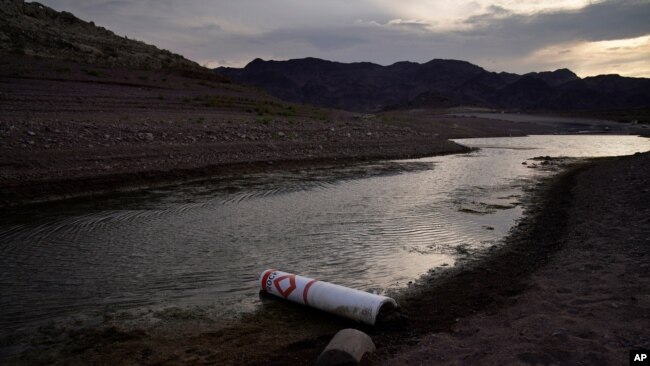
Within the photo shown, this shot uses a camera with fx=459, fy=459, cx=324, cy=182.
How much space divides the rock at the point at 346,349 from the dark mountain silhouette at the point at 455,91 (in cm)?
11885

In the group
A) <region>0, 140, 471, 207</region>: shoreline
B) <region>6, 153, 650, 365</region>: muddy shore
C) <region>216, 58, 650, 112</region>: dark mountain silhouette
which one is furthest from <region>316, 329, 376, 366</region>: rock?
<region>216, 58, 650, 112</region>: dark mountain silhouette

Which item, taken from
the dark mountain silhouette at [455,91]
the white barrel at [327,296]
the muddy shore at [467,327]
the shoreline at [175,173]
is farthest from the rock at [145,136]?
the dark mountain silhouette at [455,91]

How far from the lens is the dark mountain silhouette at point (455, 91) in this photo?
14088cm

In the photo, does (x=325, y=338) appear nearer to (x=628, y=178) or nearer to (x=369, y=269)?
(x=369, y=269)

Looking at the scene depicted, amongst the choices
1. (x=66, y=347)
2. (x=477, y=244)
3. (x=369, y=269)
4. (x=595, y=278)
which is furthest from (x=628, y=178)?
(x=66, y=347)

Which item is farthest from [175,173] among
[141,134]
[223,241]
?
[223,241]

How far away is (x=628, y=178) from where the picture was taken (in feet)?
53.2

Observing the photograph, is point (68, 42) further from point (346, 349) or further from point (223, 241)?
point (346, 349)

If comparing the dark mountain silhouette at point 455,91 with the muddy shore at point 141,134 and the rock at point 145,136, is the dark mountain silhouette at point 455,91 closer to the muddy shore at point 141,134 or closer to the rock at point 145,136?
the muddy shore at point 141,134

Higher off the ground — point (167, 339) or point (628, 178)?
point (628, 178)

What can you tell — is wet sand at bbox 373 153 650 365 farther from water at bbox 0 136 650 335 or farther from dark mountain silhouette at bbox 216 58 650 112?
dark mountain silhouette at bbox 216 58 650 112

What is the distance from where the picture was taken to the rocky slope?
3535 centimetres

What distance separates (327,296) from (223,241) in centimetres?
471

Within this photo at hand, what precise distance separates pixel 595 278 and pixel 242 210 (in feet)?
31.9
